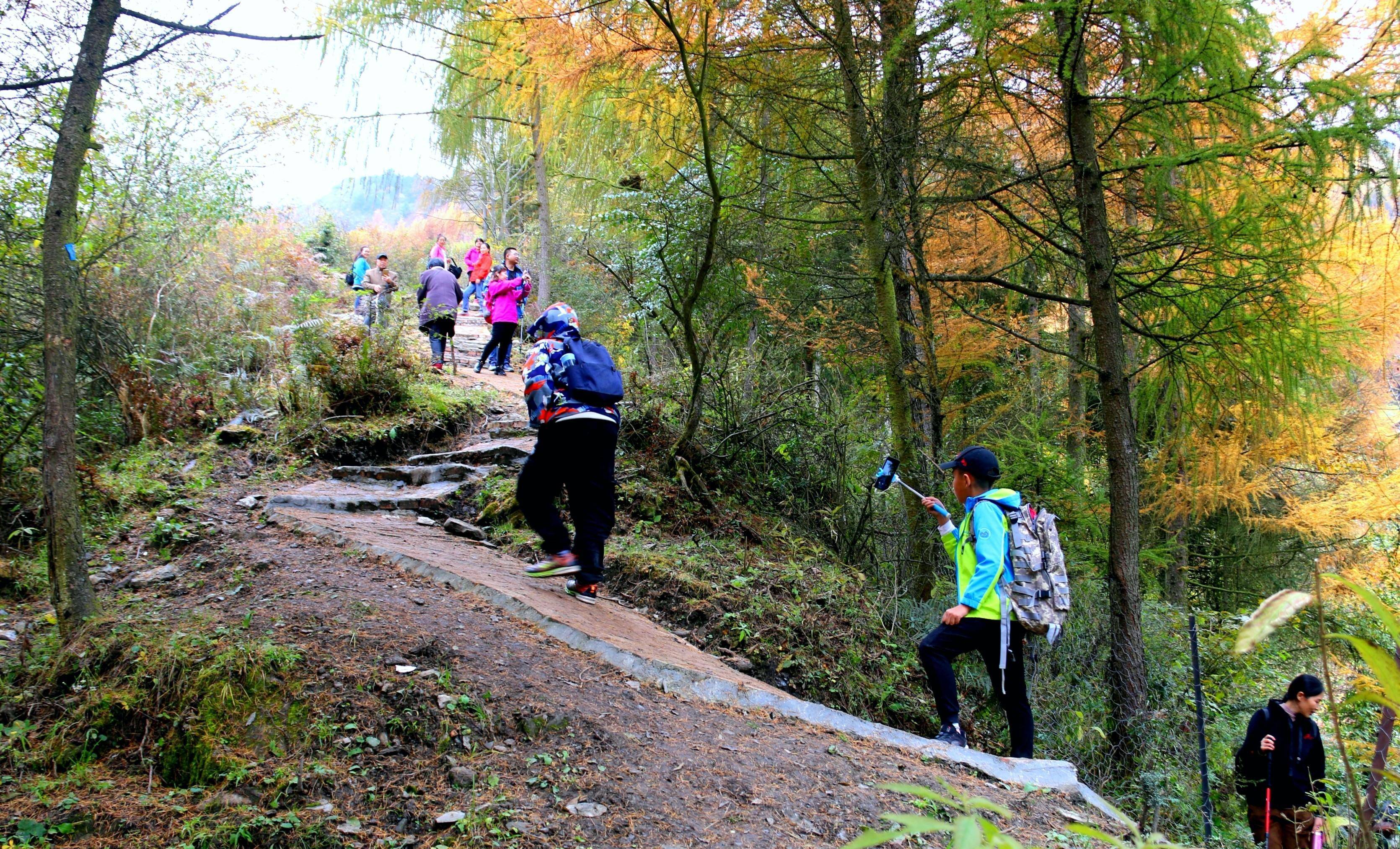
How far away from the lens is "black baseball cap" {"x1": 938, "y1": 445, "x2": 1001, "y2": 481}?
4.88m

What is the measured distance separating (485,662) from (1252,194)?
6.13 m

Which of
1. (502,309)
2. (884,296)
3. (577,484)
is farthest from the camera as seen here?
(502,309)

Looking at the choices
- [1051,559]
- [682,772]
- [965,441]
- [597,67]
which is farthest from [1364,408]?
[682,772]

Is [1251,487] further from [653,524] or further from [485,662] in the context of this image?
[485,662]

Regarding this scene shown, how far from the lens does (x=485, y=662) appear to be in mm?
3963

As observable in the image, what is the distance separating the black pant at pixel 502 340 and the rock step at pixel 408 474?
13.7 ft

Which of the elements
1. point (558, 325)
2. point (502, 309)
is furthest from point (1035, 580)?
point (502, 309)

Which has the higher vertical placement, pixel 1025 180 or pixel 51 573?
pixel 1025 180

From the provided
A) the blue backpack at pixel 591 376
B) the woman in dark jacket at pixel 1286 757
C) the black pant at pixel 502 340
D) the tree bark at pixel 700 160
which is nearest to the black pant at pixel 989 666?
the woman in dark jacket at pixel 1286 757

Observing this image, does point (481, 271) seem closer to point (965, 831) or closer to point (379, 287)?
point (379, 287)

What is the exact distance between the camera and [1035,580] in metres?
4.56

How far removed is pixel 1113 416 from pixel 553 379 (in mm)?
4678

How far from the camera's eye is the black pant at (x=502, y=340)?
11.9 metres

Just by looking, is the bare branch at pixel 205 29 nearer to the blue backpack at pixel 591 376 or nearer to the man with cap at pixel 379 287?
the blue backpack at pixel 591 376
